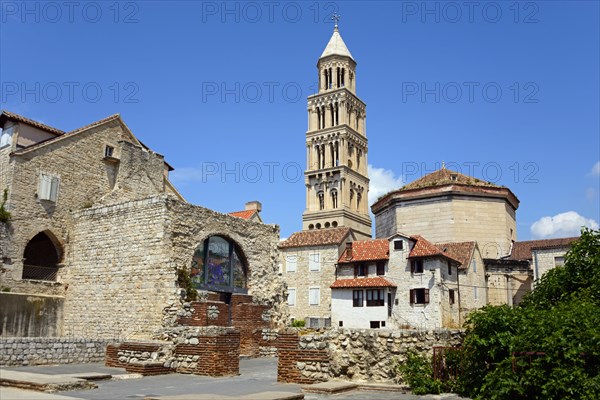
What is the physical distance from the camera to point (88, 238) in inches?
899

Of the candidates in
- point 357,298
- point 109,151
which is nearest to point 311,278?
point 357,298

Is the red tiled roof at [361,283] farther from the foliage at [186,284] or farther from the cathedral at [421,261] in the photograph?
the foliage at [186,284]

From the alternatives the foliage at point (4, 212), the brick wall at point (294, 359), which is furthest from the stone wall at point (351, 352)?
the foliage at point (4, 212)

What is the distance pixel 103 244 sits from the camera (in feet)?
72.3

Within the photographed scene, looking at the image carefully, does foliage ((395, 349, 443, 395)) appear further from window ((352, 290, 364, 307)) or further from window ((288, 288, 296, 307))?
window ((288, 288, 296, 307))

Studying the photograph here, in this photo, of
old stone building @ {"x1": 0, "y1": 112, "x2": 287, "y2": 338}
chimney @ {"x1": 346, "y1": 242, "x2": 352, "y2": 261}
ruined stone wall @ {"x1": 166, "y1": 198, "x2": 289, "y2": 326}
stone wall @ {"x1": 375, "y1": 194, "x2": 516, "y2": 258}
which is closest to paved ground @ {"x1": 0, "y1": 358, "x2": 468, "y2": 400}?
old stone building @ {"x1": 0, "y1": 112, "x2": 287, "y2": 338}

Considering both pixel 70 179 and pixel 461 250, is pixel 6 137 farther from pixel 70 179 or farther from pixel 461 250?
pixel 461 250

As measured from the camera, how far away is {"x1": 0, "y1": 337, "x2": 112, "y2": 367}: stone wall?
15.0 meters

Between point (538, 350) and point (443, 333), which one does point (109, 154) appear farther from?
point (538, 350)

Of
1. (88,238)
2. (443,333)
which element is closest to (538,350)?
(443,333)

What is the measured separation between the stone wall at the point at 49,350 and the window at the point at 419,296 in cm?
2464

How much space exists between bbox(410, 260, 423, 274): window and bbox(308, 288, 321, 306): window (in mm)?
9292

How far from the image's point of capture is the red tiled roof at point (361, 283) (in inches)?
1505

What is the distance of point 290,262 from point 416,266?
42.1ft
